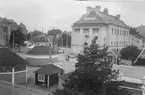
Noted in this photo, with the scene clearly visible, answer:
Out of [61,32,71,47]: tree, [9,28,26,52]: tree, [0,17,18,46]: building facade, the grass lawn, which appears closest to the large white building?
[61,32,71,47]: tree

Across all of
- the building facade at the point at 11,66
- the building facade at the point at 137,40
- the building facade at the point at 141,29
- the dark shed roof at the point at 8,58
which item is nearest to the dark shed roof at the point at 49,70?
the building facade at the point at 11,66

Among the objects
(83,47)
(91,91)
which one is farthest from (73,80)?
(83,47)

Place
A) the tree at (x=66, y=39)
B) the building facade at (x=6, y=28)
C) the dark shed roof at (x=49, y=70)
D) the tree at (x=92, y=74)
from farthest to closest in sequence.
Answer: the dark shed roof at (x=49, y=70) < the building facade at (x=6, y=28) < the tree at (x=66, y=39) < the tree at (x=92, y=74)

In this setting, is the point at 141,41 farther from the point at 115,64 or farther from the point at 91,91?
the point at 91,91

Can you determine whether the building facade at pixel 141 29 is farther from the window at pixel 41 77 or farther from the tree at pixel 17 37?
the window at pixel 41 77

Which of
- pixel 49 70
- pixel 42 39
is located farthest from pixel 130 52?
pixel 49 70

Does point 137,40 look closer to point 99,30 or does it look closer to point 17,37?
point 99,30

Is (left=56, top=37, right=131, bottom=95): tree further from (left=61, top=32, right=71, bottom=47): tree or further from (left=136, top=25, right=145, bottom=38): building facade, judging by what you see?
(left=136, top=25, right=145, bottom=38): building facade
